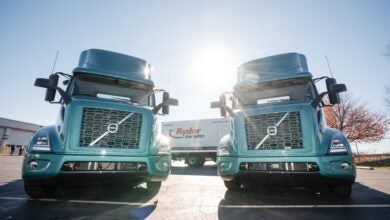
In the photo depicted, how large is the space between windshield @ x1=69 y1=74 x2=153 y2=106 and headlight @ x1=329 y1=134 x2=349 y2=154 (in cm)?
388

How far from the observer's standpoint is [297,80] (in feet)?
15.9

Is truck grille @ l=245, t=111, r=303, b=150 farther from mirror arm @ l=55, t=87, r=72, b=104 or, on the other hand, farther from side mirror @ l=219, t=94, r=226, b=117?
mirror arm @ l=55, t=87, r=72, b=104

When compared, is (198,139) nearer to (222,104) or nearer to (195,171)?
(195,171)

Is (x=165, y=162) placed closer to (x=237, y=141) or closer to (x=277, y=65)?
(x=237, y=141)

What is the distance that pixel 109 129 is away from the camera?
392cm

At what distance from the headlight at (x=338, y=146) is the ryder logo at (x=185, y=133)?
1605 cm

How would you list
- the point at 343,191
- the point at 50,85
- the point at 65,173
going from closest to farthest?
the point at 65,173 → the point at 343,191 → the point at 50,85

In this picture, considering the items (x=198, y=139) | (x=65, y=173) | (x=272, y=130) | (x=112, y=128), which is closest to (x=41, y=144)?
(x=65, y=173)

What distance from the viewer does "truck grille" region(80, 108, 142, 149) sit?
12.5ft

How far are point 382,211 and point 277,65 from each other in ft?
11.2

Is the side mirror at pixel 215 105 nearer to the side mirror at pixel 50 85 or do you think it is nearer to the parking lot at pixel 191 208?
the parking lot at pixel 191 208

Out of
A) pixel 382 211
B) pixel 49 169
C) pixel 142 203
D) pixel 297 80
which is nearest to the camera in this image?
pixel 382 211

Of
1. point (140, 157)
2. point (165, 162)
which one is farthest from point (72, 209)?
point (165, 162)

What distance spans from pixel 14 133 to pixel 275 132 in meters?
62.4
